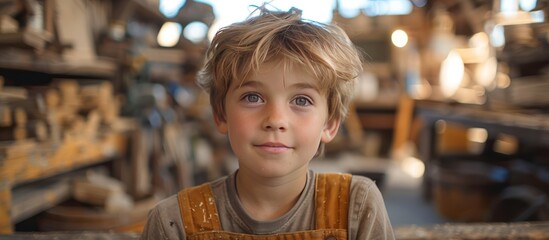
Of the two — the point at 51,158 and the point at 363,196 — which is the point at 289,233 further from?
the point at 51,158

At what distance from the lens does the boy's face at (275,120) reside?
1148mm

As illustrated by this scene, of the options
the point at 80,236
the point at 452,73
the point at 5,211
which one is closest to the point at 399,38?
the point at 452,73

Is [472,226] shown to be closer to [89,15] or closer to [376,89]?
[89,15]

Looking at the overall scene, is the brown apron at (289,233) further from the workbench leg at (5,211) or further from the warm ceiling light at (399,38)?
the warm ceiling light at (399,38)

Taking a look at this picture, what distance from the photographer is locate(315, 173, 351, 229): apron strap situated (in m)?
1.23

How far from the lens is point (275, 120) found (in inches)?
44.5

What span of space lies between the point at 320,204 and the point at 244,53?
1.50 ft

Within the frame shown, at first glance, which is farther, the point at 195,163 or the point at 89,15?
the point at 195,163

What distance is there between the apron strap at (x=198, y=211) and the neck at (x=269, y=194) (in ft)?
0.29

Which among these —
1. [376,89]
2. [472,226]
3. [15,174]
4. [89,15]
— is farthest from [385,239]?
[376,89]

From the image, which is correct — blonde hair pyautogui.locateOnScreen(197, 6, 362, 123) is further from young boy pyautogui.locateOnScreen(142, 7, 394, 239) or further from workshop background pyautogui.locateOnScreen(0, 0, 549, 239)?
workshop background pyautogui.locateOnScreen(0, 0, 549, 239)

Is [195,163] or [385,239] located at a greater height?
[385,239]

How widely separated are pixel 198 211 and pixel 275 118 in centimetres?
35

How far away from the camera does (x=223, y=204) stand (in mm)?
1272
